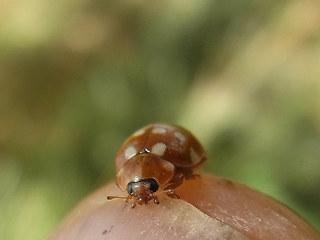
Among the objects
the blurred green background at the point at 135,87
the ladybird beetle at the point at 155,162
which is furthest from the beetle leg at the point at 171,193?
the blurred green background at the point at 135,87

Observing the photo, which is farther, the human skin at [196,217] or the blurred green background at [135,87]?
the blurred green background at [135,87]

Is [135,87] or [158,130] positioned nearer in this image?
[158,130]

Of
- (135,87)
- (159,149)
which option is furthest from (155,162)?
(135,87)

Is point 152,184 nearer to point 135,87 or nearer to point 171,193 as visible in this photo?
point 171,193

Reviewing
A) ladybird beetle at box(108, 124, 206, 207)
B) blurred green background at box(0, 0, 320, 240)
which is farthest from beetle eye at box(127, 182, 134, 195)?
blurred green background at box(0, 0, 320, 240)

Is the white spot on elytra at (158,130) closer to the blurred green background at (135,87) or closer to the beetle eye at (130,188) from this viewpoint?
the beetle eye at (130,188)

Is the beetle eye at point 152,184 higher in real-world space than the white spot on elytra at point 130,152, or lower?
lower

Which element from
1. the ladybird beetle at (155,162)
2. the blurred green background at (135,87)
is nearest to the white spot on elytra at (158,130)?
the ladybird beetle at (155,162)

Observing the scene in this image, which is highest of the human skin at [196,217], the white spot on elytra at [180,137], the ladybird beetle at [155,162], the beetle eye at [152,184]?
the white spot on elytra at [180,137]
